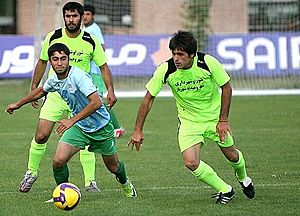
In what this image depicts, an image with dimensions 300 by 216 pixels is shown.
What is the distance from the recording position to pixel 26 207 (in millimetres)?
9195

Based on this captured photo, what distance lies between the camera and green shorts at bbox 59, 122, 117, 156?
940cm

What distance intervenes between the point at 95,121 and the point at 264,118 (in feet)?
30.4

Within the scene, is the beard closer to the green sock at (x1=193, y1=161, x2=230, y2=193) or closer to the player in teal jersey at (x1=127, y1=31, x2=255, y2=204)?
the player in teal jersey at (x1=127, y1=31, x2=255, y2=204)

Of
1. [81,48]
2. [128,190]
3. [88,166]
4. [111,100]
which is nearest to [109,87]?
[111,100]

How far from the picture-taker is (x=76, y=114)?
9164 mm

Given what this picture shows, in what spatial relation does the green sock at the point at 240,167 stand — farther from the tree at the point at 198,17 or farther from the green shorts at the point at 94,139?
the tree at the point at 198,17

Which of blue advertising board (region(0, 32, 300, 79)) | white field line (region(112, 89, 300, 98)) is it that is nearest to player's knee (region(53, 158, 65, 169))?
white field line (region(112, 89, 300, 98))

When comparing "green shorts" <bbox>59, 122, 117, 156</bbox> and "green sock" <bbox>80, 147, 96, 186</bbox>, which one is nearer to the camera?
"green shorts" <bbox>59, 122, 117, 156</bbox>

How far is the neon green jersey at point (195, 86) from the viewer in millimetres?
9312

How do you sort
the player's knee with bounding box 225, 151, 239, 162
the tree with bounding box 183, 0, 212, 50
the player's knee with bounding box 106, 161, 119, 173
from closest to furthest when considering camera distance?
1. the player's knee with bounding box 225, 151, 239, 162
2. the player's knee with bounding box 106, 161, 119, 173
3. the tree with bounding box 183, 0, 212, 50

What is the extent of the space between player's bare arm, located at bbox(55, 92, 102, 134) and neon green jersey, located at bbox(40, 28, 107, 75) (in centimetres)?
156

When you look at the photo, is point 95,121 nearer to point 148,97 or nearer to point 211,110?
point 148,97

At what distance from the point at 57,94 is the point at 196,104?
1791mm

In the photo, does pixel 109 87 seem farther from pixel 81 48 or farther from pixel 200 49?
pixel 200 49
